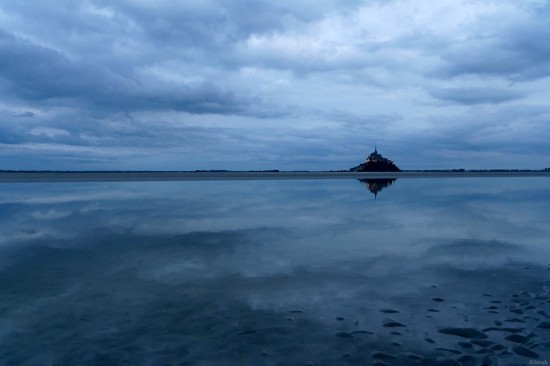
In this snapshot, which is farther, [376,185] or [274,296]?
[376,185]

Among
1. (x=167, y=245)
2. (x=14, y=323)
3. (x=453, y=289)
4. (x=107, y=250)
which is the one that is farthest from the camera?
(x=167, y=245)

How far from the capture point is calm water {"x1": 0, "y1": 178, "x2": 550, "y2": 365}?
24.4 ft

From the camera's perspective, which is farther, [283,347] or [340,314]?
[340,314]

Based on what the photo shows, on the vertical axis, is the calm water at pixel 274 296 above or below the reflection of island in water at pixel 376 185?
below

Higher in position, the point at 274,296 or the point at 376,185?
the point at 376,185

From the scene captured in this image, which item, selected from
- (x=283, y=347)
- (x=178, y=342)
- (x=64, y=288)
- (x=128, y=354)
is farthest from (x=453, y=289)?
(x=64, y=288)

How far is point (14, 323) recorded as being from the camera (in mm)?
8641

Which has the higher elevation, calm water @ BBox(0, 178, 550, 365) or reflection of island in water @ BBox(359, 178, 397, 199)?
reflection of island in water @ BBox(359, 178, 397, 199)

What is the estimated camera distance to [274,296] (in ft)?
34.4

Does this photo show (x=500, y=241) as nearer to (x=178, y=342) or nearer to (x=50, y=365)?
(x=178, y=342)

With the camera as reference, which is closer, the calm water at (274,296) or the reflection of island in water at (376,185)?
the calm water at (274,296)

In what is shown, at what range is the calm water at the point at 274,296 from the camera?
7.43 meters

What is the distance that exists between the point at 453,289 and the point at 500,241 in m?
8.87

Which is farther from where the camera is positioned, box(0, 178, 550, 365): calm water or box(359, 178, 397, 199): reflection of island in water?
box(359, 178, 397, 199): reflection of island in water
